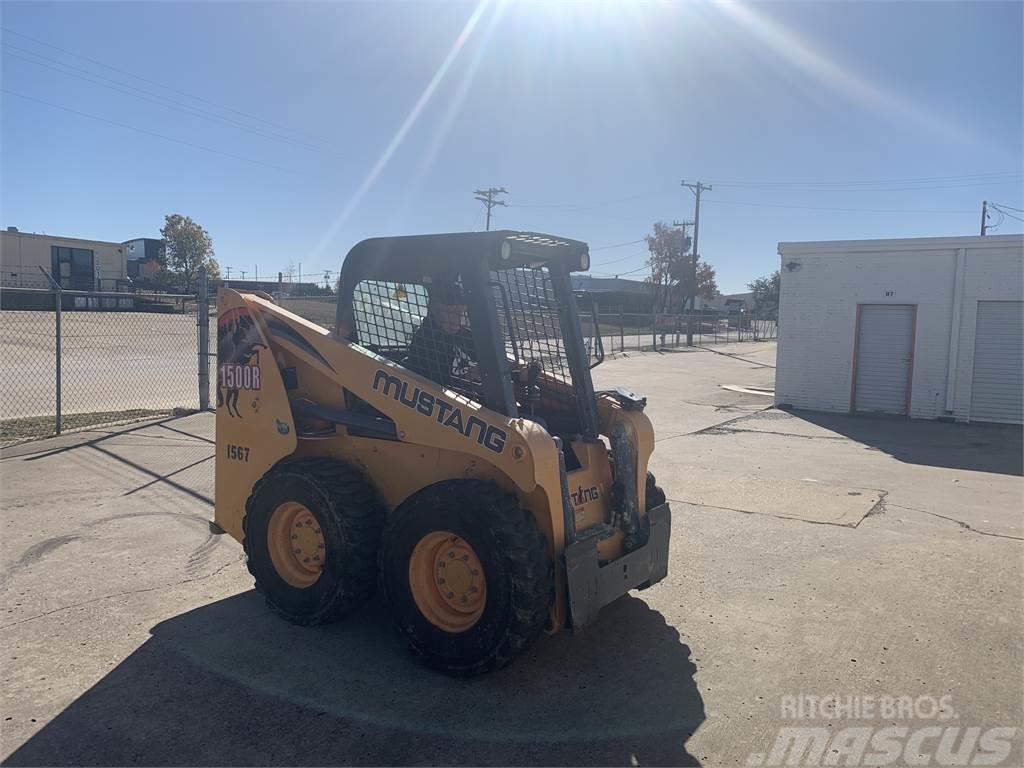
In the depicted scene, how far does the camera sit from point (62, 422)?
34.7ft

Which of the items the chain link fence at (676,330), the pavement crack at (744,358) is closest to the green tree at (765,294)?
the chain link fence at (676,330)

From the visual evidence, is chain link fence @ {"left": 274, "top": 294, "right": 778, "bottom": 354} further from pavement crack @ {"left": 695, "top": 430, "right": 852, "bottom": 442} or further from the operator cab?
the operator cab

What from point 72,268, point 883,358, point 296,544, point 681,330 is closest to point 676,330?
point 681,330

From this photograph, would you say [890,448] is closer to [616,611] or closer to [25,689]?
[616,611]

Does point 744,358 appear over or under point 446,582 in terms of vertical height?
over

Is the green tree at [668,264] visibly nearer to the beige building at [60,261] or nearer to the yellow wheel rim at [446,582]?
the beige building at [60,261]

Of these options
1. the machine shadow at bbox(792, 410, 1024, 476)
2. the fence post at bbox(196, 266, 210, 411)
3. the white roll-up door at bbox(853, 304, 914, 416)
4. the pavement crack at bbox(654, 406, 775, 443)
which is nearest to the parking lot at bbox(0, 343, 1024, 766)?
the machine shadow at bbox(792, 410, 1024, 476)

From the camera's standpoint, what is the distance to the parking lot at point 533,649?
11.0 feet

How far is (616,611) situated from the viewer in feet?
15.5

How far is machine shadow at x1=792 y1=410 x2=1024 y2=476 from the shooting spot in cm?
999

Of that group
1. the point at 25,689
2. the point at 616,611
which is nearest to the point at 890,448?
the point at 616,611

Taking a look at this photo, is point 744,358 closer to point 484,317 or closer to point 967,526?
point 967,526

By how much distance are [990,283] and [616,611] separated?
12.5 meters

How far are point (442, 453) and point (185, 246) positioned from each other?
5528cm
